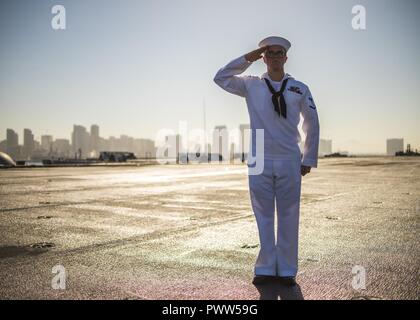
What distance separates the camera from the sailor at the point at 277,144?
3.54m

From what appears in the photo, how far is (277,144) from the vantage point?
355cm

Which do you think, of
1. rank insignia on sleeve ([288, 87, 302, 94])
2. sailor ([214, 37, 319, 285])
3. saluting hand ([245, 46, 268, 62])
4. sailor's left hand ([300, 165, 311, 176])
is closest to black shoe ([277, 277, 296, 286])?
sailor ([214, 37, 319, 285])

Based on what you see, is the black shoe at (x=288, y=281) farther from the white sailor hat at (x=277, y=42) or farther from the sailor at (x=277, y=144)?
the white sailor hat at (x=277, y=42)

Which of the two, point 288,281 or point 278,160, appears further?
point 278,160

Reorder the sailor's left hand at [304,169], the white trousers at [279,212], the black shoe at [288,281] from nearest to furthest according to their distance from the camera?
the black shoe at [288,281], the white trousers at [279,212], the sailor's left hand at [304,169]

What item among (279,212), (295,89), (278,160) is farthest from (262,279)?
(295,89)

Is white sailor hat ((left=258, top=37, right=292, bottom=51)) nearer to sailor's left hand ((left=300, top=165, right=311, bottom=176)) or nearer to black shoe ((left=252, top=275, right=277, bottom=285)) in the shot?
sailor's left hand ((left=300, top=165, right=311, bottom=176))

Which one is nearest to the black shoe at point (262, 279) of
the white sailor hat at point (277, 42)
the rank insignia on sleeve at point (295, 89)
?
the rank insignia on sleeve at point (295, 89)

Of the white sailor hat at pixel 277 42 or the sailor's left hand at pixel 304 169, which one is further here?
the sailor's left hand at pixel 304 169

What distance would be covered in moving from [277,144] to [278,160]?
147mm

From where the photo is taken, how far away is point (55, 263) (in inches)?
156

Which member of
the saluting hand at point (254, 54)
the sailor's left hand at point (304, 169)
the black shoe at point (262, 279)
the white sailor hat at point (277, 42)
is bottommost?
the black shoe at point (262, 279)

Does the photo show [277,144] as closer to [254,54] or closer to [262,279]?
[254,54]
